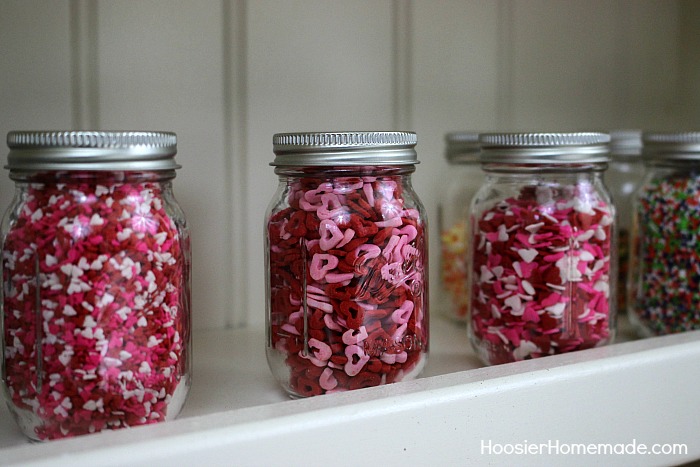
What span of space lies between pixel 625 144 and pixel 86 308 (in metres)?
0.76

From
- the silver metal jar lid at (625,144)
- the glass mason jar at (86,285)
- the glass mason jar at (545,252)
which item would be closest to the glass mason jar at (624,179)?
the silver metal jar lid at (625,144)

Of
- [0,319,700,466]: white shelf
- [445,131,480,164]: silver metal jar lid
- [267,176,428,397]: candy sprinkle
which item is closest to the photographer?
[0,319,700,466]: white shelf

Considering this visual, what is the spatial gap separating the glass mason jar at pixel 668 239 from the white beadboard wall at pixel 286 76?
304mm

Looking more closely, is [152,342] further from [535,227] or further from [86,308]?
[535,227]

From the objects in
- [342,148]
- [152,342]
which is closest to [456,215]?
[342,148]

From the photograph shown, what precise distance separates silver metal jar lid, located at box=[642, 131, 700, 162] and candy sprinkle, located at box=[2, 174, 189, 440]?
56 centimetres

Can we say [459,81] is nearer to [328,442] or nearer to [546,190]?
[546,190]

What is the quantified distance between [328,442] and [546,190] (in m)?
0.36

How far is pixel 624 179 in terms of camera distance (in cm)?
106

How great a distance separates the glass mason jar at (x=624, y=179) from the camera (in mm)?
1006

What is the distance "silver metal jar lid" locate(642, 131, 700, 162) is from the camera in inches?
32.2

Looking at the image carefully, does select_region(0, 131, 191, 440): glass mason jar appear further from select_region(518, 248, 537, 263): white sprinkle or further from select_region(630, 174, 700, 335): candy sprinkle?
select_region(630, 174, 700, 335): candy sprinkle

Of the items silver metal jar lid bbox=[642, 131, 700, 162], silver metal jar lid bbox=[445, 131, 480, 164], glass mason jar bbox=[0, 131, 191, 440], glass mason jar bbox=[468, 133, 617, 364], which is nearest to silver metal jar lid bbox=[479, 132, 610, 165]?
glass mason jar bbox=[468, 133, 617, 364]

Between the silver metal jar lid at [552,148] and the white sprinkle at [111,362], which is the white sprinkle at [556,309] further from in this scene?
the white sprinkle at [111,362]
